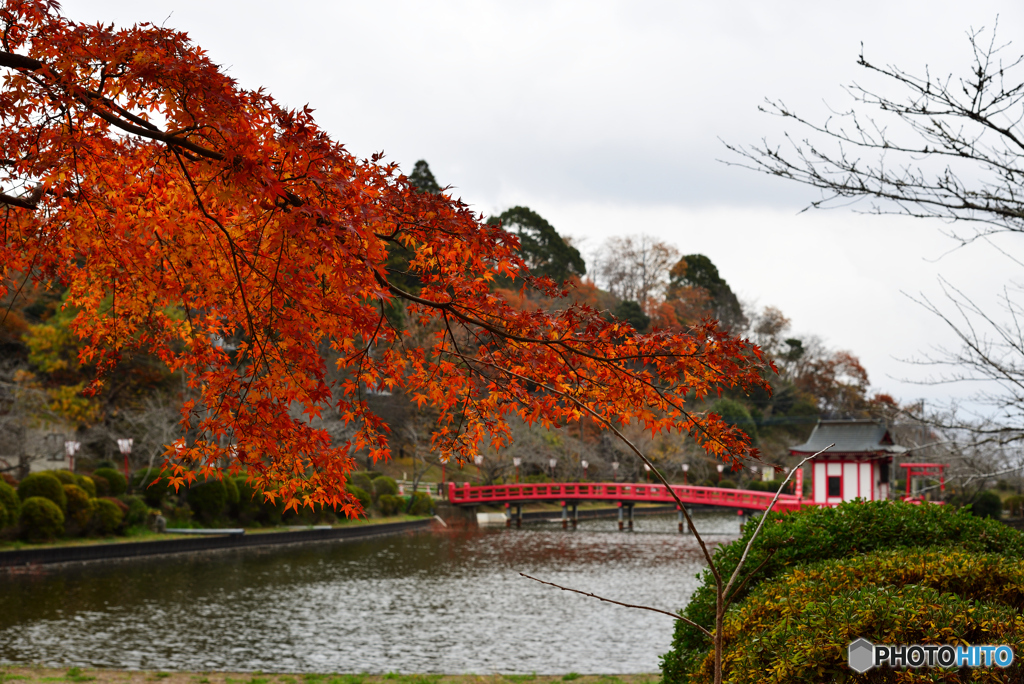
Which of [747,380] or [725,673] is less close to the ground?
[747,380]

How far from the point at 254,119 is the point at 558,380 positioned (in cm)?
196

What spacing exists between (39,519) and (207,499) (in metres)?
5.00

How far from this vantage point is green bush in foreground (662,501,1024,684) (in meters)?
4.46

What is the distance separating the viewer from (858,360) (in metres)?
51.8

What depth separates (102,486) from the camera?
61.6ft

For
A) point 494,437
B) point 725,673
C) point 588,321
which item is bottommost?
point 725,673

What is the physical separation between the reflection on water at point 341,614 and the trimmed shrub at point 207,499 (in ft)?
8.52

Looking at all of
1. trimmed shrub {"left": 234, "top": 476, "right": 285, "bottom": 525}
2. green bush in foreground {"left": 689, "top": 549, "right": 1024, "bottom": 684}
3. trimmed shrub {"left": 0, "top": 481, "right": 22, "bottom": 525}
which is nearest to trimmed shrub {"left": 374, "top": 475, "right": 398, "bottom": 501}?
trimmed shrub {"left": 234, "top": 476, "right": 285, "bottom": 525}

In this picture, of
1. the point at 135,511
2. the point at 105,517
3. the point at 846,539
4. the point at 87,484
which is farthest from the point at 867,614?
the point at 135,511

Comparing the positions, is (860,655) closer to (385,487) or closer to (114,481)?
(114,481)

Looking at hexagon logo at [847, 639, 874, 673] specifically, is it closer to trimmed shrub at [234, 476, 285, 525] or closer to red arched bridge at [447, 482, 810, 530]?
trimmed shrub at [234, 476, 285, 525]

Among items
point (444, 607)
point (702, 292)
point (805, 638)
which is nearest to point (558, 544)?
Answer: point (444, 607)

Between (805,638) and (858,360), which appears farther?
(858,360)

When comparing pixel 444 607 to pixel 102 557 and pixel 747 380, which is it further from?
pixel 747 380
